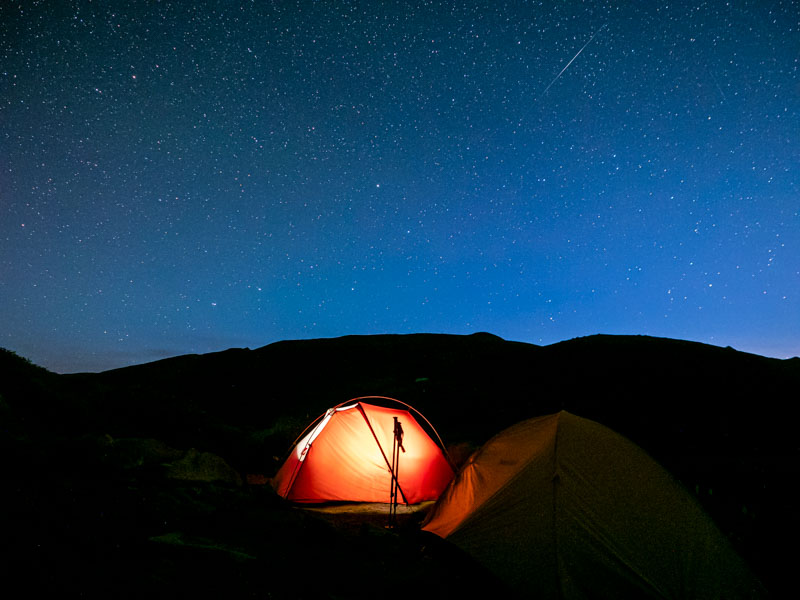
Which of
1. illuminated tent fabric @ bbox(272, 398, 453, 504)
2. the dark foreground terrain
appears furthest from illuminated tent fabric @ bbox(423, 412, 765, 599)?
illuminated tent fabric @ bbox(272, 398, 453, 504)

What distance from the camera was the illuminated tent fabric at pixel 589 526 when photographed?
4.14 m

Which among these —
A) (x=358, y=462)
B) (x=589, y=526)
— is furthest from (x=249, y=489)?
(x=589, y=526)

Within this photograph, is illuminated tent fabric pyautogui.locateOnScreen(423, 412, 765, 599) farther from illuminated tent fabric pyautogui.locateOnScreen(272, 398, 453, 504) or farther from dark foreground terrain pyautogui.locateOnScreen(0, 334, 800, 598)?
illuminated tent fabric pyautogui.locateOnScreen(272, 398, 453, 504)

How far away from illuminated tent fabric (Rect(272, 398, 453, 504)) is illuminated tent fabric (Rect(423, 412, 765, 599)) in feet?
12.3

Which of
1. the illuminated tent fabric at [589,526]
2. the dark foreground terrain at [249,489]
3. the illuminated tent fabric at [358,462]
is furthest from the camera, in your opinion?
the illuminated tent fabric at [358,462]

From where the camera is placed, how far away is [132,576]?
A: 393 centimetres

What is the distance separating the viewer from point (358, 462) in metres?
9.33

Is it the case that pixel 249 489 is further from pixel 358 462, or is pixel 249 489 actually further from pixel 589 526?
pixel 589 526

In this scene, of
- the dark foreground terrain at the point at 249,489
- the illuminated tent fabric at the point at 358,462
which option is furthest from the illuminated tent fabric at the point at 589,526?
the illuminated tent fabric at the point at 358,462

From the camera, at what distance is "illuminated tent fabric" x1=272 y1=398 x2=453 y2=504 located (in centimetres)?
906

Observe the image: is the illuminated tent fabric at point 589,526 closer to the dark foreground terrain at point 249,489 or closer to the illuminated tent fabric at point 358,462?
the dark foreground terrain at point 249,489

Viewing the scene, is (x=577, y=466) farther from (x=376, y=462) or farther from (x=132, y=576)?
(x=376, y=462)

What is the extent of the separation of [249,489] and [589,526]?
6.50m

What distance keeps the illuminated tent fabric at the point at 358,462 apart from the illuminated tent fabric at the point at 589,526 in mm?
3738
